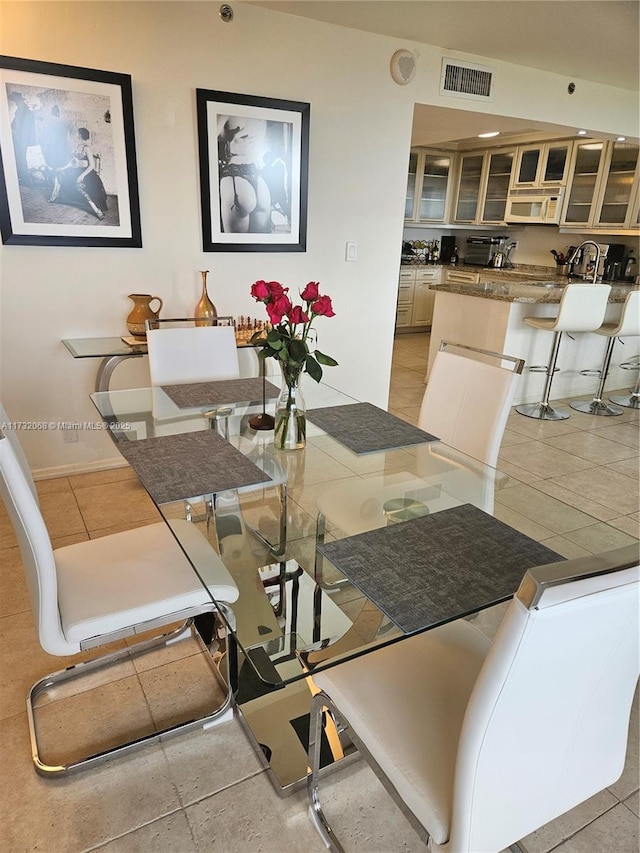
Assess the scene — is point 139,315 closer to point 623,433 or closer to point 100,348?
point 100,348

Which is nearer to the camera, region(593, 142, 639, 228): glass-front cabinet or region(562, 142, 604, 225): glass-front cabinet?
region(593, 142, 639, 228): glass-front cabinet

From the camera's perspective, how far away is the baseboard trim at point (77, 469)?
314cm

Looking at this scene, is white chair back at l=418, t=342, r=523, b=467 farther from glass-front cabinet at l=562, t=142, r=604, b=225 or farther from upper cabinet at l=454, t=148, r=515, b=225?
upper cabinet at l=454, t=148, r=515, b=225

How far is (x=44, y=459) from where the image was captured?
314 cm

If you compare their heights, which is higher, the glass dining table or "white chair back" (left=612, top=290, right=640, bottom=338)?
"white chair back" (left=612, top=290, right=640, bottom=338)

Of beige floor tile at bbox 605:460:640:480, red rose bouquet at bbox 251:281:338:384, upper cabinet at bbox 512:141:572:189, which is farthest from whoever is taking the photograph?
upper cabinet at bbox 512:141:572:189

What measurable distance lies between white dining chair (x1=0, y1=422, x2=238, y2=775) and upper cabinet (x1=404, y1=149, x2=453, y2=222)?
6.46 m

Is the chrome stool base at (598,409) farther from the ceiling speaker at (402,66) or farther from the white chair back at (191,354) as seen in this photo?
the white chair back at (191,354)

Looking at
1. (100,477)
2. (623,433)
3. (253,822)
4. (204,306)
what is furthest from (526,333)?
(253,822)

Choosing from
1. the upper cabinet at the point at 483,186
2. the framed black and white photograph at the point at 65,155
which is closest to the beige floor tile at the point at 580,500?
the framed black and white photograph at the point at 65,155

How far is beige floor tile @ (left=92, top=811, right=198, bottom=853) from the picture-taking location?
131 centimetres

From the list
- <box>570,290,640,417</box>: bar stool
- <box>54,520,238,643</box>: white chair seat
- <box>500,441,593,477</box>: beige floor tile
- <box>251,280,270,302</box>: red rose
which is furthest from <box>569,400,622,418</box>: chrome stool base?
<box>54,520,238,643</box>: white chair seat

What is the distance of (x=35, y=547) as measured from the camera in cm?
125

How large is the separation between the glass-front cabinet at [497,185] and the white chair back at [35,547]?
275 inches
